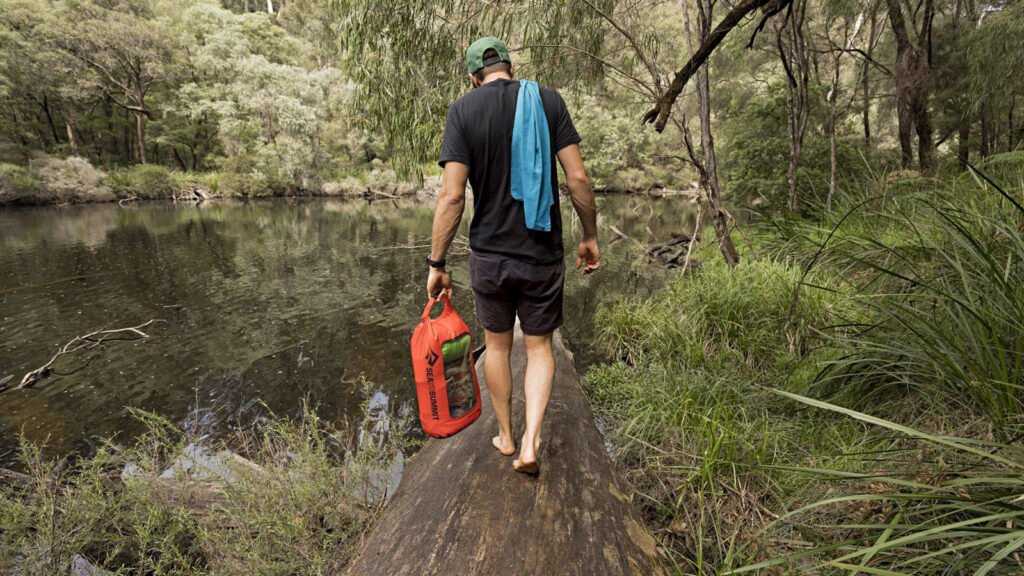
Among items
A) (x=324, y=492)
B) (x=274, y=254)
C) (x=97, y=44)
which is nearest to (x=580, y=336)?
(x=324, y=492)

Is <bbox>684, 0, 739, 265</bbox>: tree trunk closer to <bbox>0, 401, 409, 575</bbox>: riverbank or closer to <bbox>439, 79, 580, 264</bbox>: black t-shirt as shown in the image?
<bbox>439, 79, 580, 264</bbox>: black t-shirt

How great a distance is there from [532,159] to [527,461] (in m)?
1.23

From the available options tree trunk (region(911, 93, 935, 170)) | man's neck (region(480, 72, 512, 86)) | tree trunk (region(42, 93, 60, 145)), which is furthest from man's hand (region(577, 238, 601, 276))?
tree trunk (region(42, 93, 60, 145))

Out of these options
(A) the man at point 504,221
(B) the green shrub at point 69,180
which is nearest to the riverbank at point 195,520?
(A) the man at point 504,221

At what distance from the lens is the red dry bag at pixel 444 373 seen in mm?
1928

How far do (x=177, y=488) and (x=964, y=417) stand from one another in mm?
3719

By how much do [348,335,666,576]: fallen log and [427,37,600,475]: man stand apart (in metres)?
0.17

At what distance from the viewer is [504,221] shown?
1.87 meters

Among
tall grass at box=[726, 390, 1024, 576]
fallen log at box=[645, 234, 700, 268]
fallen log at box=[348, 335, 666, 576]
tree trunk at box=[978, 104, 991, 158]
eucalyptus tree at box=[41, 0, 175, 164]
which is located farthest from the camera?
eucalyptus tree at box=[41, 0, 175, 164]

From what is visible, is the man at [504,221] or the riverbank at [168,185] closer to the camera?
the man at [504,221]

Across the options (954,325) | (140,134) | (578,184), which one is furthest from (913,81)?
(140,134)

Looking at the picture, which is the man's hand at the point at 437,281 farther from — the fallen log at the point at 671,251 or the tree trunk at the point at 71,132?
the tree trunk at the point at 71,132

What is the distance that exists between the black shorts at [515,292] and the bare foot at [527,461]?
0.48 m

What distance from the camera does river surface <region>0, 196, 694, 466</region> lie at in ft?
14.5
